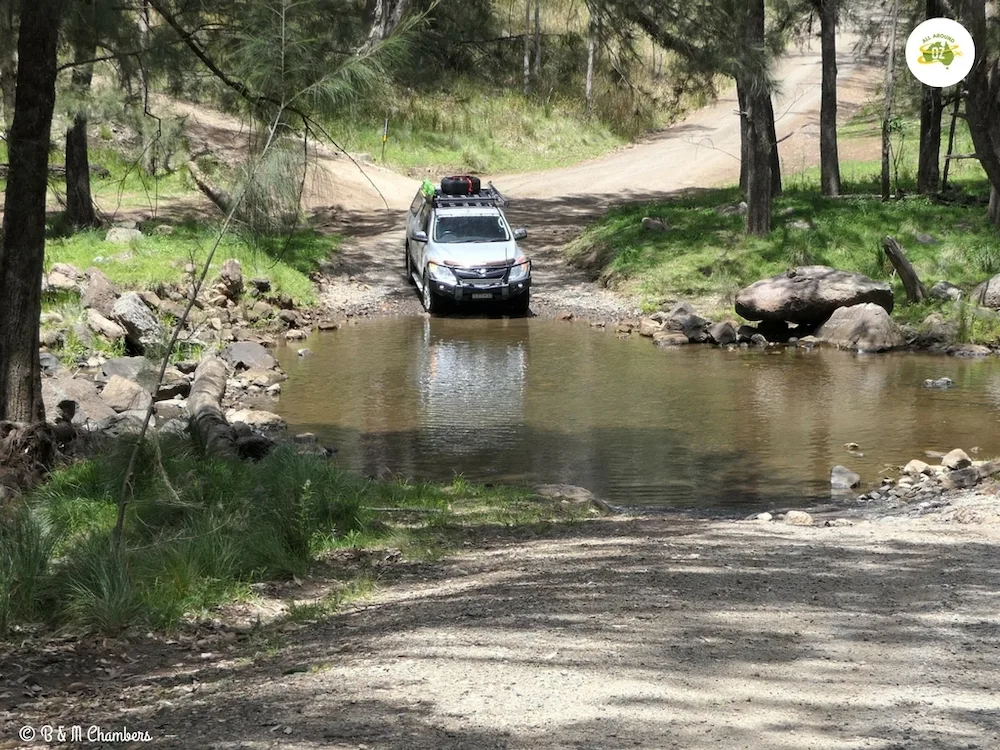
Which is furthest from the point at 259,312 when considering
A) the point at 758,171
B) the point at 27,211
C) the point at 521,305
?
the point at 27,211

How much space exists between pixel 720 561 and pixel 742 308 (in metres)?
14.2

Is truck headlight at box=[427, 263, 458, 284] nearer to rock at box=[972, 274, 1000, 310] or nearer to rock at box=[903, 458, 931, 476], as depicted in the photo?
rock at box=[972, 274, 1000, 310]

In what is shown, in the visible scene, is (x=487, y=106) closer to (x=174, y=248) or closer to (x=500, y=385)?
(x=174, y=248)

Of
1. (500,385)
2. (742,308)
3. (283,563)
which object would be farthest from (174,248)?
(283,563)

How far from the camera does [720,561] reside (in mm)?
7555

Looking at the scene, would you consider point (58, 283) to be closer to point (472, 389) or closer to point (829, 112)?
point (472, 389)

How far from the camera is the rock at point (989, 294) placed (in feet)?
68.7

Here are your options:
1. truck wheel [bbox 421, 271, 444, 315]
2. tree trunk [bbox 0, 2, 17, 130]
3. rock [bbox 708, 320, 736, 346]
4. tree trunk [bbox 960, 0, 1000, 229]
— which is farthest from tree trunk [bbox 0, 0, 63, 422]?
truck wheel [bbox 421, 271, 444, 315]

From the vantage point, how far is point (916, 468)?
485 inches

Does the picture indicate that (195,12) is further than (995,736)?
Yes

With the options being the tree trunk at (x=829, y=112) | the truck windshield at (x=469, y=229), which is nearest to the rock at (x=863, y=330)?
the truck windshield at (x=469, y=229)

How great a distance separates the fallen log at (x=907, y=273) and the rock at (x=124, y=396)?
44.6 ft

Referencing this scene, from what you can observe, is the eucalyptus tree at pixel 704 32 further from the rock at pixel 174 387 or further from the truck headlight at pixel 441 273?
the truck headlight at pixel 441 273

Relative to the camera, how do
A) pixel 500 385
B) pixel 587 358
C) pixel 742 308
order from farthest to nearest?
1. pixel 742 308
2. pixel 587 358
3. pixel 500 385
